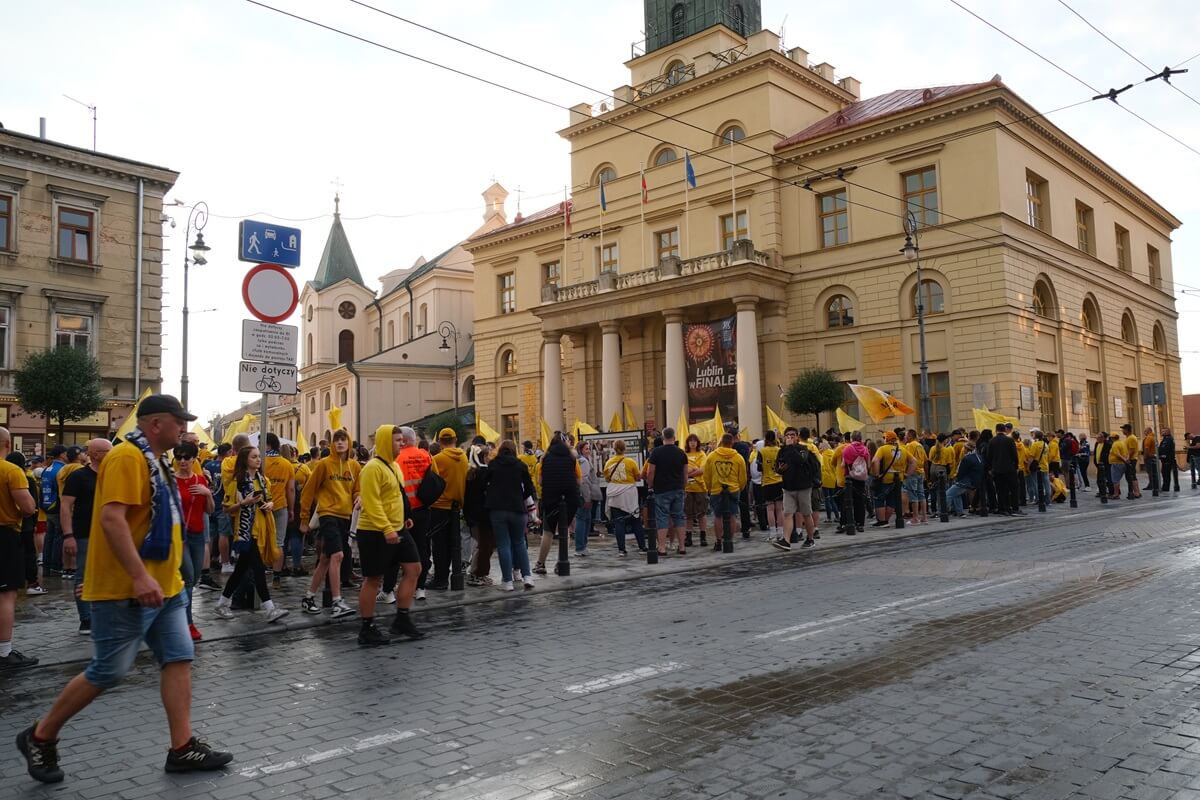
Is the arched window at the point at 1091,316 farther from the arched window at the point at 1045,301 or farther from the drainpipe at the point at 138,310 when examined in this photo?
the drainpipe at the point at 138,310

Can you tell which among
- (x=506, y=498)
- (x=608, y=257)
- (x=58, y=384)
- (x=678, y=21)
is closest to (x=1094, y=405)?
(x=608, y=257)

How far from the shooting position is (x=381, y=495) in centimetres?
762

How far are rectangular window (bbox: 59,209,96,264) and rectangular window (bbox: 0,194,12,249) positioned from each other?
1.48m

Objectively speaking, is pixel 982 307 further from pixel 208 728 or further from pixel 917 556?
pixel 208 728

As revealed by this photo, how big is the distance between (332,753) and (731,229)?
3435 centimetres

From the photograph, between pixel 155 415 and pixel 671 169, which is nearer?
pixel 155 415

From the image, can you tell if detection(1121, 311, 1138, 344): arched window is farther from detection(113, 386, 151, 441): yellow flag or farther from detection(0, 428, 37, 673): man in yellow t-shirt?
detection(0, 428, 37, 673): man in yellow t-shirt

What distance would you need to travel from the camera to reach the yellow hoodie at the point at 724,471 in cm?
1444

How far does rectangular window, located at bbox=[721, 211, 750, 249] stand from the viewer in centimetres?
3641

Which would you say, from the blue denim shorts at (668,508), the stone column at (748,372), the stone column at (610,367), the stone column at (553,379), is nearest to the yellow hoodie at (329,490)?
the blue denim shorts at (668,508)

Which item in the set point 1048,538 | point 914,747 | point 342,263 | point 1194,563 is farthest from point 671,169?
point 342,263

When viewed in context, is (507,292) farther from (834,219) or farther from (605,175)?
(834,219)

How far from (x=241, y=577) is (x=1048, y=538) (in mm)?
11969

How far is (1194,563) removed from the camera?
10352 mm
